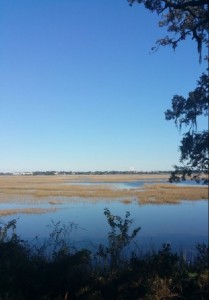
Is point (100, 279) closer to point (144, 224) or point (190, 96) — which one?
point (190, 96)

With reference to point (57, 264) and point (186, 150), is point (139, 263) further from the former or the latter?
point (186, 150)

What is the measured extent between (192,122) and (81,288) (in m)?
4.62

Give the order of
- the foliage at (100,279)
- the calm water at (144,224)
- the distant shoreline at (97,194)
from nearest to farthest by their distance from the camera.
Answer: the foliage at (100,279) → the calm water at (144,224) → the distant shoreline at (97,194)

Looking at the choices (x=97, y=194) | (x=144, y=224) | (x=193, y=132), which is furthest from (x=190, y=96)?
(x=97, y=194)

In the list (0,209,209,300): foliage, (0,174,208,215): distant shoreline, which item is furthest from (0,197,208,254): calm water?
(0,209,209,300): foliage

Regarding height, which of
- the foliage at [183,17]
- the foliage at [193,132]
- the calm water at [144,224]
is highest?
the foliage at [183,17]

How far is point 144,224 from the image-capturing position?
23719mm

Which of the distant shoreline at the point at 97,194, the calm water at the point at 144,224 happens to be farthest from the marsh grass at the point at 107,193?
the calm water at the point at 144,224

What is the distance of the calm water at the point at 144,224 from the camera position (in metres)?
20.2

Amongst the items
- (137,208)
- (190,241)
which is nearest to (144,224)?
(190,241)

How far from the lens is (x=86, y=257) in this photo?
9.88 meters

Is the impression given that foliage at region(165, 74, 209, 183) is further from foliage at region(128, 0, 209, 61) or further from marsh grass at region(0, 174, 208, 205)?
marsh grass at region(0, 174, 208, 205)

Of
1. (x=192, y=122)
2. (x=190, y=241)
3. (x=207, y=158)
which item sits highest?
(x=192, y=122)

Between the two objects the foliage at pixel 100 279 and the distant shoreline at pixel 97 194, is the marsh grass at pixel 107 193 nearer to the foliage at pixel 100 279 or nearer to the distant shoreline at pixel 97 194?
the distant shoreline at pixel 97 194
